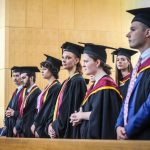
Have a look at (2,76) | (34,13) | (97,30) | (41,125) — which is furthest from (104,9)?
(41,125)

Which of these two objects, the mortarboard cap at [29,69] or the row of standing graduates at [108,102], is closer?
the row of standing graduates at [108,102]

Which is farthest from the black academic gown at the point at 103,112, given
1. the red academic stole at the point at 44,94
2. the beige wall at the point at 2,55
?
the beige wall at the point at 2,55

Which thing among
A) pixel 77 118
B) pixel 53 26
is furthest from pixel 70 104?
pixel 53 26

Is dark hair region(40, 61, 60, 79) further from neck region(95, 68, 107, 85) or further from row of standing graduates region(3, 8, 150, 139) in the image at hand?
neck region(95, 68, 107, 85)

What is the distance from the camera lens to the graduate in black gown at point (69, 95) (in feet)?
18.0

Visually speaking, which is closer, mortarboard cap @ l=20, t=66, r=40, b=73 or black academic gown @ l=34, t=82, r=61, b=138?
black academic gown @ l=34, t=82, r=61, b=138

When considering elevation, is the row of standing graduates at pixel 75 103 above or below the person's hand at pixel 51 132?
above

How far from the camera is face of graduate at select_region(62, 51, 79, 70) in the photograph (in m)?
5.54

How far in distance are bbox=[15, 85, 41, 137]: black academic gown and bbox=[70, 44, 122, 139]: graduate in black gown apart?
2673mm

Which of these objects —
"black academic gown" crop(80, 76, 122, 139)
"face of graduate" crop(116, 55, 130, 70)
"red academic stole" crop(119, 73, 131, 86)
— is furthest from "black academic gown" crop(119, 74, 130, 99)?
"black academic gown" crop(80, 76, 122, 139)

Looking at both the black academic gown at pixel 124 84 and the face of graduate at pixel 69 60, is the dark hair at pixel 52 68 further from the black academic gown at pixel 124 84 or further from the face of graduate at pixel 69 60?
the face of graduate at pixel 69 60

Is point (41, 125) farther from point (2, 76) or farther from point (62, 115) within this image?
point (2, 76)

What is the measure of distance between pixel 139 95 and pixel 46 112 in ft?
8.98

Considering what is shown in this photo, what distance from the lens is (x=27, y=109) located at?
25.0 feet
